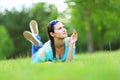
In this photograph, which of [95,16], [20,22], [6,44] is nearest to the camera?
[95,16]

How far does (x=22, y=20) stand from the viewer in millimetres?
42812

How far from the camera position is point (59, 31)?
20.2 feet

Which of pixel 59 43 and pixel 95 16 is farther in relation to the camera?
pixel 95 16

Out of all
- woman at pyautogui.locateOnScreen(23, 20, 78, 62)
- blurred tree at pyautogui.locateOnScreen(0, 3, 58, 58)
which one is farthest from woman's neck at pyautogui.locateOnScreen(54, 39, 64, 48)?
blurred tree at pyautogui.locateOnScreen(0, 3, 58, 58)

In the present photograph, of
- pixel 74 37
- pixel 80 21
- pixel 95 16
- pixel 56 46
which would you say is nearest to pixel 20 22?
pixel 80 21

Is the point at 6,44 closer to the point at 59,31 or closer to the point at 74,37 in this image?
the point at 59,31

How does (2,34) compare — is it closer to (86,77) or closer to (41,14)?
(41,14)

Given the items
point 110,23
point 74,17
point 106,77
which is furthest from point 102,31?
point 106,77

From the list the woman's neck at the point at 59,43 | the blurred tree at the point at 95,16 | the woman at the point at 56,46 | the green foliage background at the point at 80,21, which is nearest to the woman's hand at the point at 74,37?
the woman at the point at 56,46

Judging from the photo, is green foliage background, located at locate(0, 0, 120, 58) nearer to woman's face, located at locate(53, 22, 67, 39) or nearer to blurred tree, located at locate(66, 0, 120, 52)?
blurred tree, located at locate(66, 0, 120, 52)

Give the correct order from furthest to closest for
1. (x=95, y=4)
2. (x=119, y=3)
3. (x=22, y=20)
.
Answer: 1. (x=22, y=20)
2. (x=119, y=3)
3. (x=95, y=4)

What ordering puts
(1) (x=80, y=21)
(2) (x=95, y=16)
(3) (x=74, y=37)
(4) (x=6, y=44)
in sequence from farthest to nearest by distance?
(4) (x=6, y=44) < (1) (x=80, y=21) < (2) (x=95, y=16) < (3) (x=74, y=37)

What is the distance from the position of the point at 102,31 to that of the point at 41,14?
1040 cm

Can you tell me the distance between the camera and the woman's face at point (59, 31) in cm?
612
